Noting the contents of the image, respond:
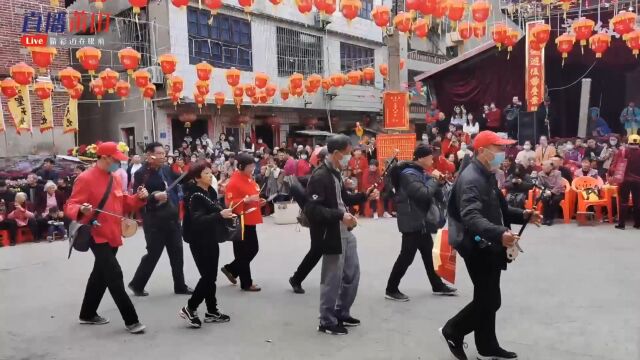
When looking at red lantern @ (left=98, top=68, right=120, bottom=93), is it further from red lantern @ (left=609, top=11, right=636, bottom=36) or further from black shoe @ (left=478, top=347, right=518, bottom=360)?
black shoe @ (left=478, top=347, right=518, bottom=360)

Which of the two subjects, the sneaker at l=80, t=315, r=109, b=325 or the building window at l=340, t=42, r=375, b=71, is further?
the building window at l=340, t=42, r=375, b=71

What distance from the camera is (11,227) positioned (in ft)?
32.8

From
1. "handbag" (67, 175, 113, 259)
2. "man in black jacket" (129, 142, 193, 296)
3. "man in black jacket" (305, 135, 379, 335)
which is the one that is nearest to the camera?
"man in black jacket" (305, 135, 379, 335)

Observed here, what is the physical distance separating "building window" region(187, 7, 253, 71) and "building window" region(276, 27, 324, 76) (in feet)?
5.64

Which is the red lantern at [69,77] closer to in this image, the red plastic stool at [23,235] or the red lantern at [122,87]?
the red lantern at [122,87]

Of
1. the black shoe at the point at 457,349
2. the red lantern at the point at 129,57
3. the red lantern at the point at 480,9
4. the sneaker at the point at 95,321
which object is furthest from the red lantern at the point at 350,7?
the black shoe at the point at 457,349

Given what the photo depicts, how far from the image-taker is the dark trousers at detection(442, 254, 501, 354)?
3.68 metres

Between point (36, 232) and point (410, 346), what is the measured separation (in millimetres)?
8778

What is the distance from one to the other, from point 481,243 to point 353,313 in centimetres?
185

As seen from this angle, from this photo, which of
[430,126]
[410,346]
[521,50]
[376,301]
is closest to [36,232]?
[376,301]

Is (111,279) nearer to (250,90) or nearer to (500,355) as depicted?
(500,355)

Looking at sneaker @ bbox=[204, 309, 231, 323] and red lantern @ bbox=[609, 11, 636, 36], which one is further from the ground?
red lantern @ bbox=[609, 11, 636, 36]

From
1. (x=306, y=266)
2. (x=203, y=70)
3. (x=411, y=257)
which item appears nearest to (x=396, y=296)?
(x=411, y=257)

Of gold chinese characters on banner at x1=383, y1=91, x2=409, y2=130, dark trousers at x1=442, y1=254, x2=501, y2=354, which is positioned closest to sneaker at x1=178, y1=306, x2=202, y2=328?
dark trousers at x1=442, y1=254, x2=501, y2=354
